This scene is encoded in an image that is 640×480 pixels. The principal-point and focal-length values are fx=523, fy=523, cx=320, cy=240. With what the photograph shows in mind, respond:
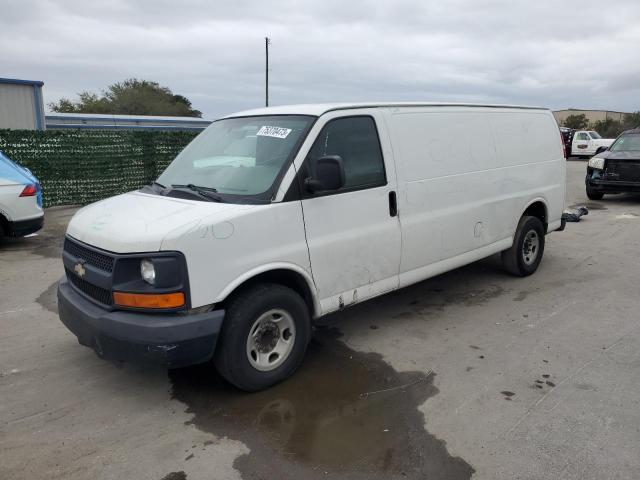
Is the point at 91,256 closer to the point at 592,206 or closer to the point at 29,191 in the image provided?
the point at 29,191

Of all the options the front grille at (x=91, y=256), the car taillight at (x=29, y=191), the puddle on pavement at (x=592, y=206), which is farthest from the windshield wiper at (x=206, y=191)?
the puddle on pavement at (x=592, y=206)

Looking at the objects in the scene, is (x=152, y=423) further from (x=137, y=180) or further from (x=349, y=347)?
(x=137, y=180)

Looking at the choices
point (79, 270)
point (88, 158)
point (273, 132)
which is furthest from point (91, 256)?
point (88, 158)

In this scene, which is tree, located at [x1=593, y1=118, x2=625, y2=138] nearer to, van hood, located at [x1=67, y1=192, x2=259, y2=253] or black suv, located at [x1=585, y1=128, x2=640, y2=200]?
black suv, located at [x1=585, y1=128, x2=640, y2=200]

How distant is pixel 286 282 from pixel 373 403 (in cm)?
108

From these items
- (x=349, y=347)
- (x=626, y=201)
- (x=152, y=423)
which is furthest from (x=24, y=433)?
(x=626, y=201)

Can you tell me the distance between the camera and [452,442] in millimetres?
3166

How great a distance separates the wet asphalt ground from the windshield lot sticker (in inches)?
72.0

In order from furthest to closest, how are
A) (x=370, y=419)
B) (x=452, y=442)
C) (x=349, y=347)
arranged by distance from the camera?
(x=349, y=347)
(x=370, y=419)
(x=452, y=442)

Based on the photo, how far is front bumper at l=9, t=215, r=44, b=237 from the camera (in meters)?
7.93

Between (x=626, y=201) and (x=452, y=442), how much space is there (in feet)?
39.1

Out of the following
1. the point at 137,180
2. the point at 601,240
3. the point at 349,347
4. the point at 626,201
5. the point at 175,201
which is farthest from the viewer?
the point at 137,180

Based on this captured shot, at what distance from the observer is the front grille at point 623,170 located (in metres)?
11.8

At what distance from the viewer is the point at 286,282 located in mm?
3959
